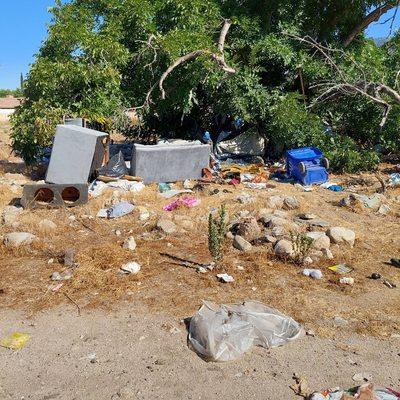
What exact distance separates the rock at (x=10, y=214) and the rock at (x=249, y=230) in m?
3.00

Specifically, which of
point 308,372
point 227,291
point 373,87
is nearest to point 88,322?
point 227,291

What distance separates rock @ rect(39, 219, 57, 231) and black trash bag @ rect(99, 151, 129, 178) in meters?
2.27

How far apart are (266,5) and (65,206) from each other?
22.3 feet

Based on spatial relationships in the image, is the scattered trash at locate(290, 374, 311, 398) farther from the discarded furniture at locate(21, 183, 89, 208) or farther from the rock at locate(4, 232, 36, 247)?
the discarded furniture at locate(21, 183, 89, 208)

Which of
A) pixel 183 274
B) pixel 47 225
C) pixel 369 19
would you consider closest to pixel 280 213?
pixel 183 274

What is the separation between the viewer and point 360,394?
2.54 meters

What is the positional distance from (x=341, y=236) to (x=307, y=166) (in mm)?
3230

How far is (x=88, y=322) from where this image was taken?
11.6ft

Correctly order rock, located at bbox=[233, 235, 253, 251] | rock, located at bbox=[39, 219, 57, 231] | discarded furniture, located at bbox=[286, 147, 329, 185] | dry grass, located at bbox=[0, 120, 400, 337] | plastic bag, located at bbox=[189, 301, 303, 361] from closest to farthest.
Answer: plastic bag, located at bbox=[189, 301, 303, 361] → dry grass, located at bbox=[0, 120, 400, 337] → rock, located at bbox=[233, 235, 253, 251] → rock, located at bbox=[39, 219, 57, 231] → discarded furniture, located at bbox=[286, 147, 329, 185]

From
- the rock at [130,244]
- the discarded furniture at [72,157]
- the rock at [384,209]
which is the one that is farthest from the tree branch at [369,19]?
the rock at [130,244]

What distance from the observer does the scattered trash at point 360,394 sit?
2520 mm

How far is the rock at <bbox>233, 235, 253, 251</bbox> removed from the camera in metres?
4.96

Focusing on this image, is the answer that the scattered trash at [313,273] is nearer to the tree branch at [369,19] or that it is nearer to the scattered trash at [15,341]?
the scattered trash at [15,341]

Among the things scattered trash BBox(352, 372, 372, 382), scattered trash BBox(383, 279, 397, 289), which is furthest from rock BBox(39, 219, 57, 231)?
scattered trash BBox(352, 372, 372, 382)
